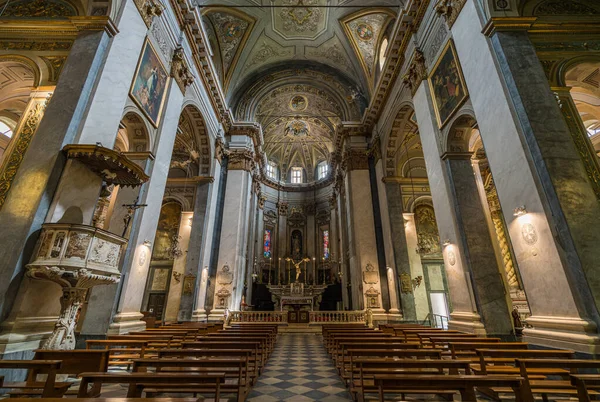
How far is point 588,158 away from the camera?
5027mm

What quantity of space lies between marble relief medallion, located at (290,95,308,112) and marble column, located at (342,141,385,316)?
6.59 metres

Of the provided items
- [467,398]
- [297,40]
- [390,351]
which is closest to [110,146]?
[390,351]

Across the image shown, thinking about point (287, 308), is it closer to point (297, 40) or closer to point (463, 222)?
point (463, 222)

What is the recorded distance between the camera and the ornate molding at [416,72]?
925cm

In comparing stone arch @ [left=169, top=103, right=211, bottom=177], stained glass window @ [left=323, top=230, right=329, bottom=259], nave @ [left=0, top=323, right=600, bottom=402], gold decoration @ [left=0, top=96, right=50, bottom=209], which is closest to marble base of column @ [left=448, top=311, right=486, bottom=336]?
nave @ [left=0, top=323, right=600, bottom=402]

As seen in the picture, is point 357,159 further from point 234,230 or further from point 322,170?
point 322,170

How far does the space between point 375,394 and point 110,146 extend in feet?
21.5

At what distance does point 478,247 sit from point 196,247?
410 inches

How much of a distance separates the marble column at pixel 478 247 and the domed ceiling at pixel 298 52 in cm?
772

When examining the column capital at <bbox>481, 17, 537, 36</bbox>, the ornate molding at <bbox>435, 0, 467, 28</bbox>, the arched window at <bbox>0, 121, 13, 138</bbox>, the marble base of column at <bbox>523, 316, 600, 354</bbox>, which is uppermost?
the ornate molding at <bbox>435, 0, 467, 28</bbox>

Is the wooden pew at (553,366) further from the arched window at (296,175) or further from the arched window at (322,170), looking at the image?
the arched window at (296,175)

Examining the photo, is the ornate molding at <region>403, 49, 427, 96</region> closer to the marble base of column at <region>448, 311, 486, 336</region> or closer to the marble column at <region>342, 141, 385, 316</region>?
the marble column at <region>342, 141, 385, 316</region>

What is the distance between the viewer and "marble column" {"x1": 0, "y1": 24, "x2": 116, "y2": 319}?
14.0 feet

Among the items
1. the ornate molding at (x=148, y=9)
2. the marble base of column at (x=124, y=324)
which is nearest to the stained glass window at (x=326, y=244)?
the marble base of column at (x=124, y=324)
